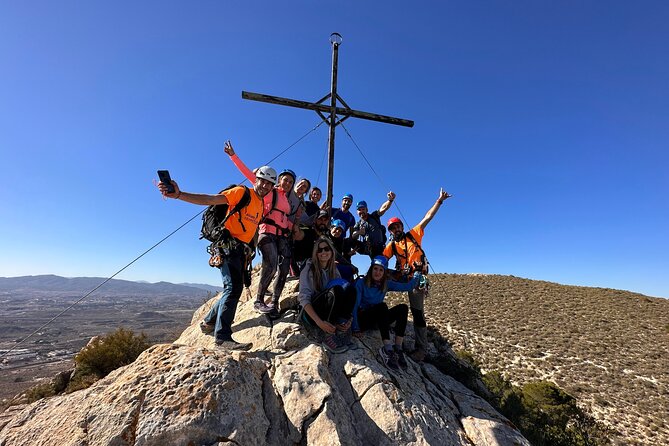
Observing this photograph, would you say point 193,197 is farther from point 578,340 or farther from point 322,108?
point 578,340

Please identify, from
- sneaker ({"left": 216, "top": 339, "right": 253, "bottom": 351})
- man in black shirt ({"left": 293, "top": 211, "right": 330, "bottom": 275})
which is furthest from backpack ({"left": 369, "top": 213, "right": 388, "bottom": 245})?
sneaker ({"left": 216, "top": 339, "right": 253, "bottom": 351})

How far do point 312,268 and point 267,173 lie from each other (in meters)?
1.87

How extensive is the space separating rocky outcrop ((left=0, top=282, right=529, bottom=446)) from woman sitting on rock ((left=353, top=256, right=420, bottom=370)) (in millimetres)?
510

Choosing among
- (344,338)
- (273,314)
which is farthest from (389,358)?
(273,314)

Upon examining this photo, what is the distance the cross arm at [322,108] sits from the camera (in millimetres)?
9039

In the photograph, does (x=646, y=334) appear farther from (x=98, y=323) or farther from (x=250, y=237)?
(x=98, y=323)

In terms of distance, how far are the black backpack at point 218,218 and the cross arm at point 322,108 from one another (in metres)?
5.02

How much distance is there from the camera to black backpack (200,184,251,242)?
5.00 metres

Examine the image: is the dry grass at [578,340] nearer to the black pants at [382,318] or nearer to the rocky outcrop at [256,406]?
the black pants at [382,318]

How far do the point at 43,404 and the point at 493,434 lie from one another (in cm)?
677

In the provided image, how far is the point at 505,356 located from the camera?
83.0 feet

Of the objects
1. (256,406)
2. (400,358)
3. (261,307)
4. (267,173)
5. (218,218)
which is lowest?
(256,406)

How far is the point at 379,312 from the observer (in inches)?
233

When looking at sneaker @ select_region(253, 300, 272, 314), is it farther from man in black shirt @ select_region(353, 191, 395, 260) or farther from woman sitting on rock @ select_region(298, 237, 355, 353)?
man in black shirt @ select_region(353, 191, 395, 260)
